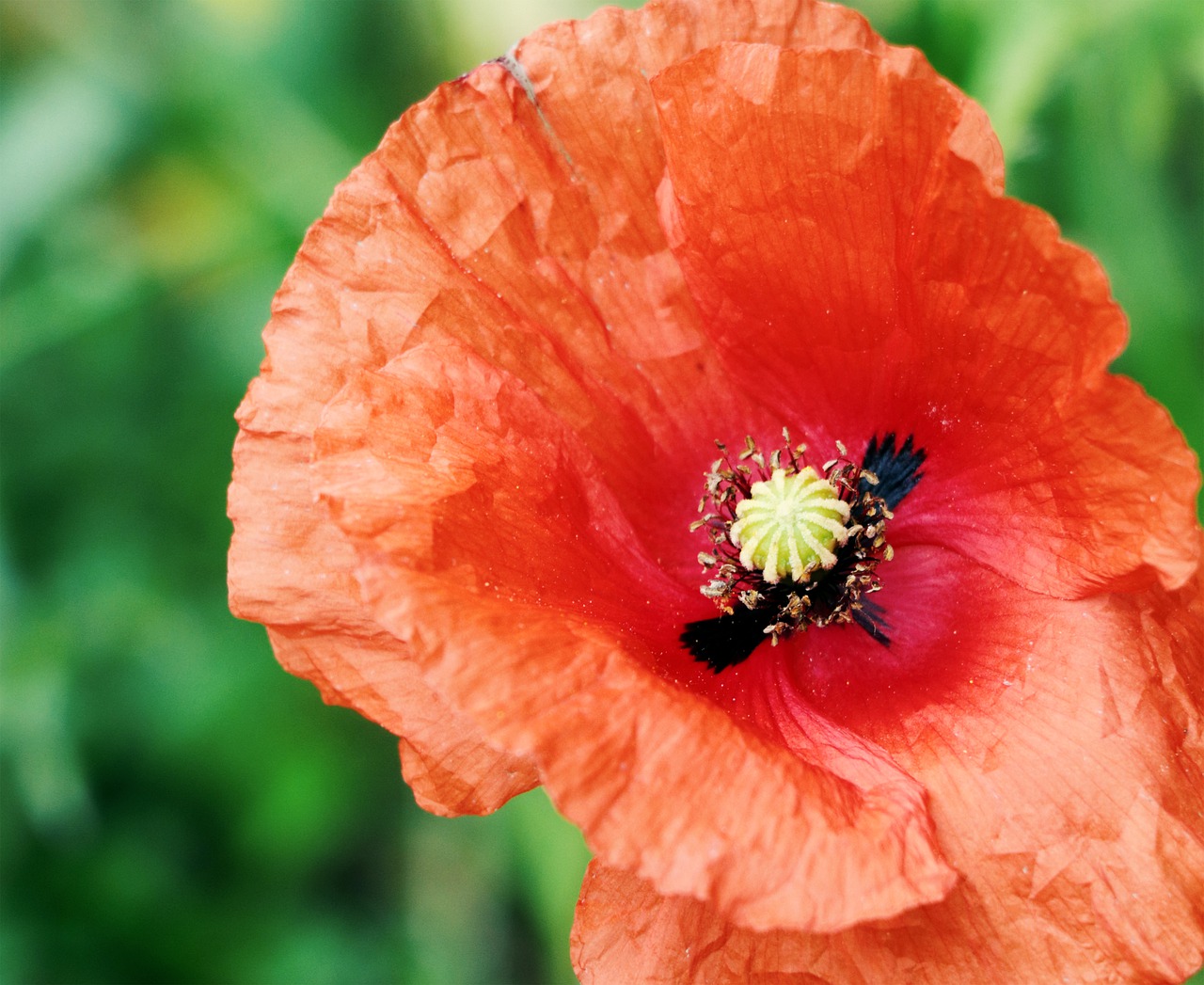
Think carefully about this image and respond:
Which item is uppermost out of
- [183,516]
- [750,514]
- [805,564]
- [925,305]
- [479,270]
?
[479,270]

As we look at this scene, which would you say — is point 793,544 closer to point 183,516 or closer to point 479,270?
point 479,270

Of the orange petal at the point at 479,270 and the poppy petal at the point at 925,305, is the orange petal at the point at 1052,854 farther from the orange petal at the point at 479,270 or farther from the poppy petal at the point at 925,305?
the orange petal at the point at 479,270

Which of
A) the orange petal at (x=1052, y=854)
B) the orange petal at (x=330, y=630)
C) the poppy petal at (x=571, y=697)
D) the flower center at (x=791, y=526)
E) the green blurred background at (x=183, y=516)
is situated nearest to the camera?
the poppy petal at (x=571, y=697)

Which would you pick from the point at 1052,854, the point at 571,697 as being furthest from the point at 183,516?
the point at 1052,854

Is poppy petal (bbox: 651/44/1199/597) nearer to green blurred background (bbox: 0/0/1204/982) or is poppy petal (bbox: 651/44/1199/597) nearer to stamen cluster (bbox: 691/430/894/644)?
stamen cluster (bbox: 691/430/894/644)

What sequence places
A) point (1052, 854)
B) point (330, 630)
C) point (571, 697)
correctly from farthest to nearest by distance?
point (330, 630) → point (1052, 854) → point (571, 697)

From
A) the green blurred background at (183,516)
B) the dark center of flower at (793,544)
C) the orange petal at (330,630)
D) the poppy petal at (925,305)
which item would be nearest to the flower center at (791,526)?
the dark center of flower at (793,544)

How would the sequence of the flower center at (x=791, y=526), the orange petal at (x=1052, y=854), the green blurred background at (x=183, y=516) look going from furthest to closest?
the green blurred background at (x=183, y=516)
the flower center at (x=791, y=526)
the orange petal at (x=1052, y=854)
